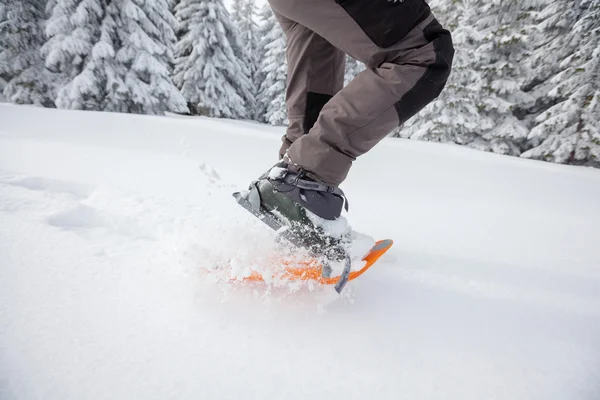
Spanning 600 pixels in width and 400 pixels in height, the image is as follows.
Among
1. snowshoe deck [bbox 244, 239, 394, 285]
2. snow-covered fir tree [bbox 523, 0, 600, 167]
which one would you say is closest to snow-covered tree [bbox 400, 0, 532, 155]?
snow-covered fir tree [bbox 523, 0, 600, 167]

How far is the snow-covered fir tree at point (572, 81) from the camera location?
643 cm

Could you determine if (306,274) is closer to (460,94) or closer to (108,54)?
(108,54)

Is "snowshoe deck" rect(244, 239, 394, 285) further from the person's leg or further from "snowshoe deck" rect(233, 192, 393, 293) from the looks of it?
the person's leg

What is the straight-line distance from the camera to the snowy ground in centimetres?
47

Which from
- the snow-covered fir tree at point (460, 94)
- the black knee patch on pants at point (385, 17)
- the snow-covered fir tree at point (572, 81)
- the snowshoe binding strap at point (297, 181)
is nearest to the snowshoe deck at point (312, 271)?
the snowshoe binding strap at point (297, 181)

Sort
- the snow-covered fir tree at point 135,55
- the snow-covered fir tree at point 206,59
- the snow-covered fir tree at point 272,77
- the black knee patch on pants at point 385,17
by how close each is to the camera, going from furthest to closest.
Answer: the snow-covered fir tree at point 272,77 → the snow-covered fir tree at point 206,59 → the snow-covered fir tree at point 135,55 → the black knee patch on pants at point 385,17

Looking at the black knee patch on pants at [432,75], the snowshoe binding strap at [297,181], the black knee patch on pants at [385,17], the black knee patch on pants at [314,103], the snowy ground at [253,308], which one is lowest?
the snowy ground at [253,308]

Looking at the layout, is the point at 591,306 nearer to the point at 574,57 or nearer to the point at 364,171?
the point at 364,171

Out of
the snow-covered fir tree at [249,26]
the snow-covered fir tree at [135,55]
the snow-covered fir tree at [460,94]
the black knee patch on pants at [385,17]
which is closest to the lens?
the black knee patch on pants at [385,17]

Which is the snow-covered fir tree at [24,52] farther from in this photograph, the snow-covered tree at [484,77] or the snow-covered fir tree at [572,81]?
the snow-covered fir tree at [572,81]


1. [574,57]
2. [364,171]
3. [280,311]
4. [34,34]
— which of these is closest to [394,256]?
[280,311]

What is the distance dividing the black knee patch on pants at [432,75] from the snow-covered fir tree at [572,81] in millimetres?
8192

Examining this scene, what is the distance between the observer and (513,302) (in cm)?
75

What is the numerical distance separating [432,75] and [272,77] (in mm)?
14277
